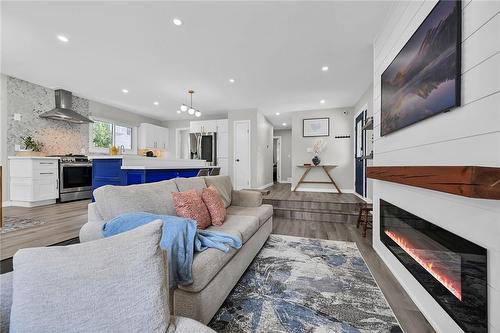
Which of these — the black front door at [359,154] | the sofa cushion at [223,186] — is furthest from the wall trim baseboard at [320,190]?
the sofa cushion at [223,186]

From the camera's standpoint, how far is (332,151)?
586 centimetres

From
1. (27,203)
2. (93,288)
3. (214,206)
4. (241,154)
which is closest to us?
(93,288)

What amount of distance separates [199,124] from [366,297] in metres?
6.23

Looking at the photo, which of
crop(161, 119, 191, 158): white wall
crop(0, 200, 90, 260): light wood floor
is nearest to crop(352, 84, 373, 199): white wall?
crop(0, 200, 90, 260): light wood floor

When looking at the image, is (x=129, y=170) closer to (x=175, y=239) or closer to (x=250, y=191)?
(x=250, y=191)

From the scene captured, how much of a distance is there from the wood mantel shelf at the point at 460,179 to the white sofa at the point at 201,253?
1.37 metres

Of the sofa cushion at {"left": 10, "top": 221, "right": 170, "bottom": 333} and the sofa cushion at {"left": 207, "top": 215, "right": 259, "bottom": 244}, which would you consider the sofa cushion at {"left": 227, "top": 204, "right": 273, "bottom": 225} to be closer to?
the sofa cushion at {"left": 207, "top": 215, "right": 259, "bottom": 244}

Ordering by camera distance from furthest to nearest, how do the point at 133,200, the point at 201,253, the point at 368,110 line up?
the point at 368,110 → the point at 133,200 → the point at 201,253

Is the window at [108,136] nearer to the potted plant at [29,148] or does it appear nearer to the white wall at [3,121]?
the potted plant at [29,148]

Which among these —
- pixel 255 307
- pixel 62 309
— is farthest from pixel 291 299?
pixel 62 309

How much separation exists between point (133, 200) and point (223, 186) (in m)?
1.44

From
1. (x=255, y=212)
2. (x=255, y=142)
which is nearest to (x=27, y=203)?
(x=255, y=212)

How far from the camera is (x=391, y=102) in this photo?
2068 millimetres

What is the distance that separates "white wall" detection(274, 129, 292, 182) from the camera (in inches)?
366
